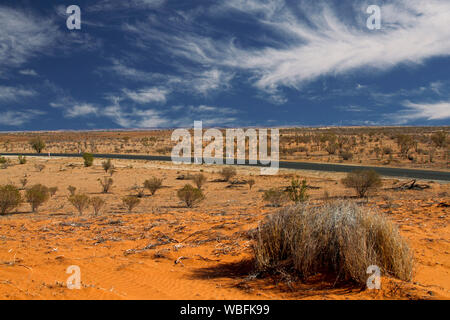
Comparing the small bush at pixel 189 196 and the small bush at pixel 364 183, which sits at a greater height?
the small bush at pixel 364 183

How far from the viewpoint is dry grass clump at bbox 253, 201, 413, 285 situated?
5.42m

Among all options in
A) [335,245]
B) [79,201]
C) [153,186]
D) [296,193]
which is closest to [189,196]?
[79,201]

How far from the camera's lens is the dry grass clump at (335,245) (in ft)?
17.8

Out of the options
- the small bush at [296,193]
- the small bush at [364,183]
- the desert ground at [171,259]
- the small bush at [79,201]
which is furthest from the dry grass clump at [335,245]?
the small bush at [364,183]

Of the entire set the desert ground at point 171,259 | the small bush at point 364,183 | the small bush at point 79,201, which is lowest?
the desert ground at point 171,259

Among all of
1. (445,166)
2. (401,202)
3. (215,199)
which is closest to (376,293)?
(401,202)

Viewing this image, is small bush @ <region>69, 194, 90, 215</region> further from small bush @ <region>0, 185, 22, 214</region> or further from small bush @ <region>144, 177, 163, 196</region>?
small bush @ <region>144, 177, 163, 196</region>

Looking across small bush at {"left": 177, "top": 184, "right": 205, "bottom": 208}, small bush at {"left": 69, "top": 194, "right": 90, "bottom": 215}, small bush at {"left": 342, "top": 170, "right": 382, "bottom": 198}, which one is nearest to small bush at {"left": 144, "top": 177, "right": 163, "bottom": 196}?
small bush at {"left": 177, "top": 184, "right": 205, "bottom": 208}

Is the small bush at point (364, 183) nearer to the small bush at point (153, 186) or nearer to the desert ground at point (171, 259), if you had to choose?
the desert ground at point (171, 259)

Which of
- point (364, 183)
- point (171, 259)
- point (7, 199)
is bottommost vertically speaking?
point (171, 259)

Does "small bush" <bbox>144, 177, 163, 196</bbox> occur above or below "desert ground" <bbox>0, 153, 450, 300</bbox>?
above

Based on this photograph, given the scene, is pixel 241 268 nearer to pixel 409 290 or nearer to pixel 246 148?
pixel 409 290

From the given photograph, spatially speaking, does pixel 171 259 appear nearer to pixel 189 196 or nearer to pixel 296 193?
pixel 296 193

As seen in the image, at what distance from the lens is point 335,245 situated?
577 cm
